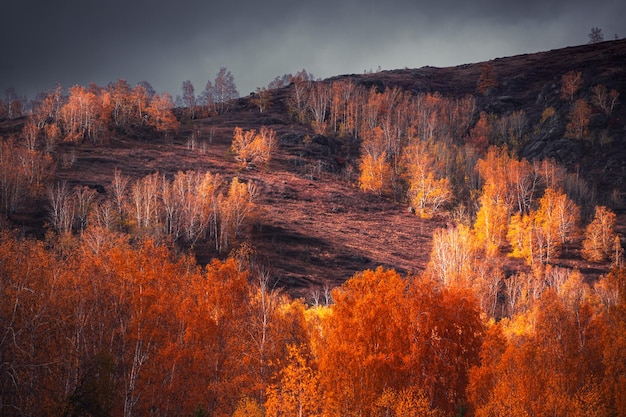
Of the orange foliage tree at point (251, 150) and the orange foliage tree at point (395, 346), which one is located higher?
the orange foliage tree at point (251, 150)

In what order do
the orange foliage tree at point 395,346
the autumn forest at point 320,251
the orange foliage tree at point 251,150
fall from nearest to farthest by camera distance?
the autumn forest at point 320,251
the orange foliage tree at point 395,346
the orange foliage tree at point 251,150

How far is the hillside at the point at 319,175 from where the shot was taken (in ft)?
249

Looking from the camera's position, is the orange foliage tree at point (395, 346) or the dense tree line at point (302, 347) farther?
the orange foliage tree at point (395, 346)

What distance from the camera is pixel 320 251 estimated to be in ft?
259

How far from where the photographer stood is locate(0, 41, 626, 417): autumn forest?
31.8 m

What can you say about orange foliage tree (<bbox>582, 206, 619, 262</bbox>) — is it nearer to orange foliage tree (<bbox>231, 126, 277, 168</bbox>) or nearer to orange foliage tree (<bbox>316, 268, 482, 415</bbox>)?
orange foliage tree (<bbox>316, 268, 482, 415</bbox>)

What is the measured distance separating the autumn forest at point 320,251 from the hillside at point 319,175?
2.24 ft

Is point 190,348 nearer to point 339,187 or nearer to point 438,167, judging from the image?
point 339,187

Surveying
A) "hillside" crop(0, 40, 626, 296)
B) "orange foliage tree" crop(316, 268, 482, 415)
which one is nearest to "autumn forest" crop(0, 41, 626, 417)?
"orange foliage tree" crop(316, 268, 482, 415)

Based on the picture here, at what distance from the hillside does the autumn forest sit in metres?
0.68

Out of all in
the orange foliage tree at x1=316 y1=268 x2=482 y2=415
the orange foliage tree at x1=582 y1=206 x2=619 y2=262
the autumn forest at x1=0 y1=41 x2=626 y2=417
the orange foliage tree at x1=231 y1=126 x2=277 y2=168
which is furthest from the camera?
the orange foliage tree at x1=231 y1=126 x2=277 y2=168

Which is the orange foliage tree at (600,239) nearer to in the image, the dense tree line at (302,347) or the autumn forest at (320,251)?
the autumn forest at (320,251)

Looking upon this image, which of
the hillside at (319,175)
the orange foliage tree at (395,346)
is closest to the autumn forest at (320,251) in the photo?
the orange foliage tree at (395,346)

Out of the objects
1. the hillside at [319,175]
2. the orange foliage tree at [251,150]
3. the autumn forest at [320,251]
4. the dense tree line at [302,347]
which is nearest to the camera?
the dense tree line at [302,347]
